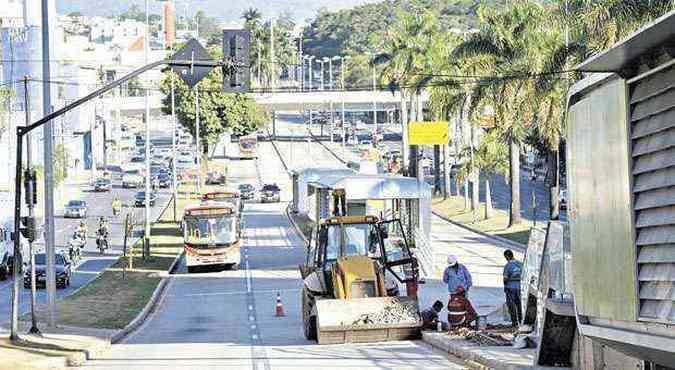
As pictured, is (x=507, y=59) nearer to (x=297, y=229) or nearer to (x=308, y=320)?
(x=297, y=229)

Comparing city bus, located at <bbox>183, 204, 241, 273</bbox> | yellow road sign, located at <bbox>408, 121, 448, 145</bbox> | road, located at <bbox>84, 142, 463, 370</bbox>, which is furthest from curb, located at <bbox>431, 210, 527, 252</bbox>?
city bus, located at <bbox>183, 204, 241, 273</bbox>

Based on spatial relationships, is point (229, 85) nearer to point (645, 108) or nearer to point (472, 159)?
point (645, 108)

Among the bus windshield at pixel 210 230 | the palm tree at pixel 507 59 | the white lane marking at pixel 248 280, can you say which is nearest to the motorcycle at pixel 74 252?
the bus windshield at pixel 210 230

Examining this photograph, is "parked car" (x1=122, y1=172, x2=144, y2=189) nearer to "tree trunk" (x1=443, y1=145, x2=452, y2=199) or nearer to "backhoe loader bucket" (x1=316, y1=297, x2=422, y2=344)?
"tree trunk" (x1=443, y1=145, x2=452, y2=199)

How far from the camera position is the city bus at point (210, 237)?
59812 millimetres

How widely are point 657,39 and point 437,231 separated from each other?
70302mm

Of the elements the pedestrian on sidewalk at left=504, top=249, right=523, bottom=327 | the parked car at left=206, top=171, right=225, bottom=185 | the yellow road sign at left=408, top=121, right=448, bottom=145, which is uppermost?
the yellow road sign at left=408, top=121, right=448, bottom=145

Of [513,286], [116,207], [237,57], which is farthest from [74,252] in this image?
[513,286]

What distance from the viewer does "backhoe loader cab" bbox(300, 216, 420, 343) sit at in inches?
1178

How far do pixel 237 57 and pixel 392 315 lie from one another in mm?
6836

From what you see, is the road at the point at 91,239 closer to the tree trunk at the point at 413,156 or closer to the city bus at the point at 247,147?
the tree trunk at the point at 413,156

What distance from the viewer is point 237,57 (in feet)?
103

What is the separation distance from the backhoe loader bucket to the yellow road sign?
177 ft

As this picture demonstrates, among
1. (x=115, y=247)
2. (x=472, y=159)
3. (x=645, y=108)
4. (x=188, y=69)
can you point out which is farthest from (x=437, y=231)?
(x=645, y=108)
